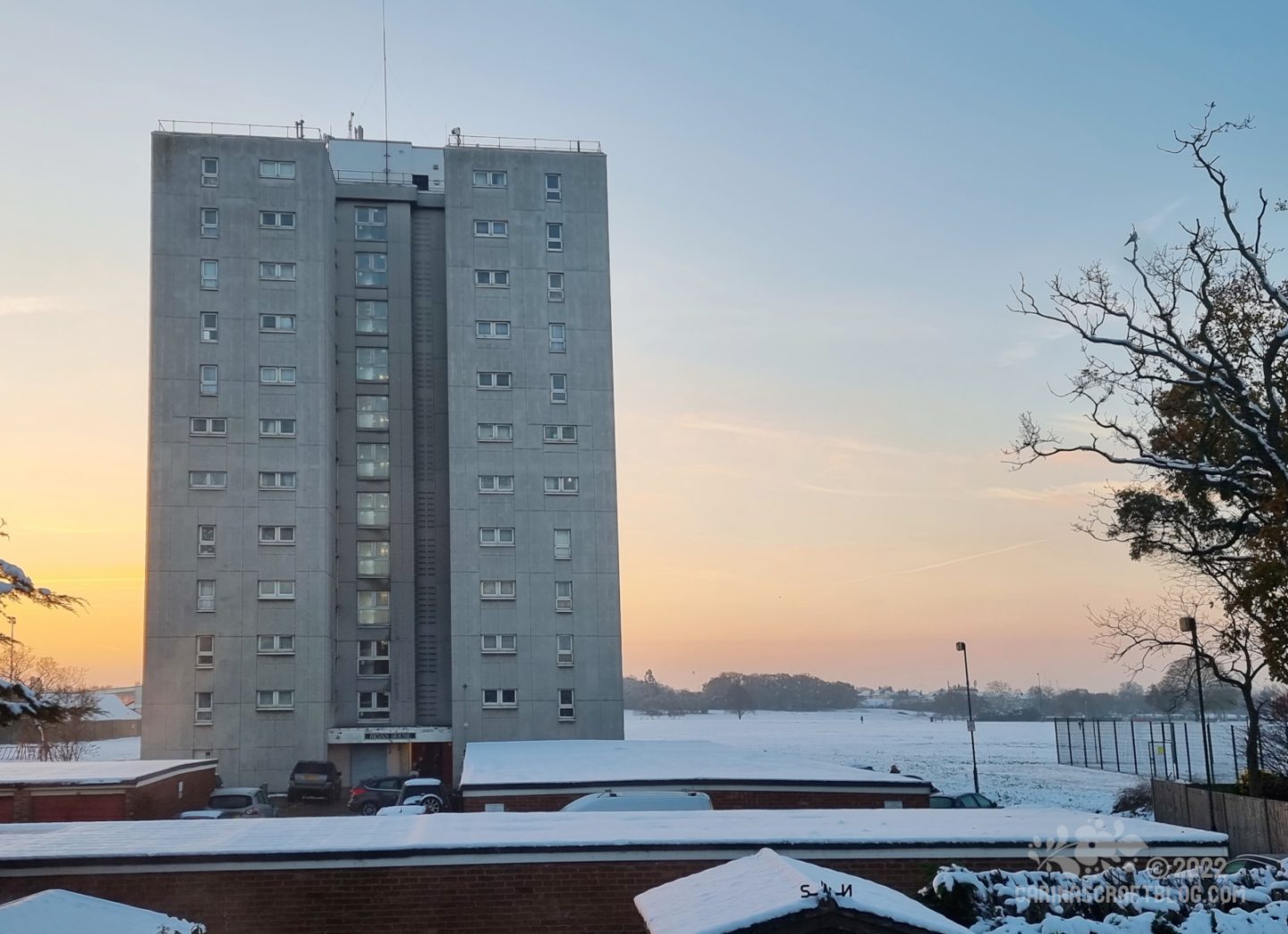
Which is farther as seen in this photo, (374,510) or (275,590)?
(374,510)

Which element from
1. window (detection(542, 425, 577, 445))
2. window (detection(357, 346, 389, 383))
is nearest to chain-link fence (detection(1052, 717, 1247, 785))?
window (detection(542, 425, 577, 445))

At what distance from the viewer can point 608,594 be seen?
5338 cm

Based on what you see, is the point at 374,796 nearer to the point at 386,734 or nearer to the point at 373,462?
the point at 386,734

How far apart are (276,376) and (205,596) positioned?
10520 mm

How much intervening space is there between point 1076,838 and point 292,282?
45.1m

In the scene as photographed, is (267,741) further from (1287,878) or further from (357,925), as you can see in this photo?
(1287,878)

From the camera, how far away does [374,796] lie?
4097 centimetres

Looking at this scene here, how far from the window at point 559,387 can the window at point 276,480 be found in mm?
12691

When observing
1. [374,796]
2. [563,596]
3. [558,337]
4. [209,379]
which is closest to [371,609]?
[563,596]

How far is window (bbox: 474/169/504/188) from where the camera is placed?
55969mm

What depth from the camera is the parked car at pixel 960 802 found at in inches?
1335

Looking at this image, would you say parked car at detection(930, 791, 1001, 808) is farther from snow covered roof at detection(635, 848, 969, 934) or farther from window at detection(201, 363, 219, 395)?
window at detection(201, 363, 219, 395)

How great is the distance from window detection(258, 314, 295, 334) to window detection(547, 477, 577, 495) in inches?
549

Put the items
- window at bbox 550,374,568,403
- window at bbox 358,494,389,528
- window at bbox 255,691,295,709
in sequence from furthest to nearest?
window at bbox 358,494,389,528, window at bbox 550,374,568,403, window at bbox 255,691,295,709
